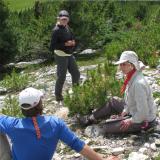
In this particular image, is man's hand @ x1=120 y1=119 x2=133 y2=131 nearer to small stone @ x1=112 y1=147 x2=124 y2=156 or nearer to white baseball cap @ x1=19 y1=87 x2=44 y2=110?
small stone @ x1=112 y1=147 x2=124 y2=156

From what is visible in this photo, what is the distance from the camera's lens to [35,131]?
17.5 feet

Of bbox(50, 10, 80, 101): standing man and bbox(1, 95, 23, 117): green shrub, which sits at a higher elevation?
bbox(50, 10, 80, 101): standing man

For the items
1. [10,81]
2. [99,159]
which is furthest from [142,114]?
[10,81]

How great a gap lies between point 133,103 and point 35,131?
2.82 m

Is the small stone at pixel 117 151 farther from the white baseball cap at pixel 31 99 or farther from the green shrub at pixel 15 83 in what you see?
the green shrub at pixel 15 83

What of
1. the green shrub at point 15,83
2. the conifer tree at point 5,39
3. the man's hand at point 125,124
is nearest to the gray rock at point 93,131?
the man's hand at point 125,124

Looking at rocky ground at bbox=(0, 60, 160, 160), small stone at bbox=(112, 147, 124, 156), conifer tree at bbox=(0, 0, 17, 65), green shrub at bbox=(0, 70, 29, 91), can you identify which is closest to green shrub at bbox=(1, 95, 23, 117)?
rocky ground at bbox=(0, 60, 160, 160)

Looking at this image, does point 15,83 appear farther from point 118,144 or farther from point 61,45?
point 118,144

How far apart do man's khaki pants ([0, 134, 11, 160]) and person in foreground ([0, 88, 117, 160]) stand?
11 centimetres

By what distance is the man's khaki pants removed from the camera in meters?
5.54

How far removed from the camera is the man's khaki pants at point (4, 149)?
5.54m

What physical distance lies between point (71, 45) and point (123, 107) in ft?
8.77

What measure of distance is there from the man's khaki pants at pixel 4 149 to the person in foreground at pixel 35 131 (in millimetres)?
106

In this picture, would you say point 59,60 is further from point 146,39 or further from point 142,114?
point 146,39
